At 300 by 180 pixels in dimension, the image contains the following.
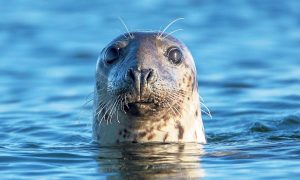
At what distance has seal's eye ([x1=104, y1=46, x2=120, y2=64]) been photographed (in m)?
8.88

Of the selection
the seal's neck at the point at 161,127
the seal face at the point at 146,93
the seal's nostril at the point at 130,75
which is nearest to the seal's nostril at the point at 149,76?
the seal face at the point at 146,93

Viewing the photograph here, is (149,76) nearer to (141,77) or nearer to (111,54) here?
(141,77)

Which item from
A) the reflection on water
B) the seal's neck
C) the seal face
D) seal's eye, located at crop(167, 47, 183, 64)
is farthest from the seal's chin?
seal's eye, located at crop(167, 47, 183, 64)

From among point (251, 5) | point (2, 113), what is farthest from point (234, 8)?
point (2, 113)

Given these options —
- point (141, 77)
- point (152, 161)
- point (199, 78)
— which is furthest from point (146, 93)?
point (199, 78)

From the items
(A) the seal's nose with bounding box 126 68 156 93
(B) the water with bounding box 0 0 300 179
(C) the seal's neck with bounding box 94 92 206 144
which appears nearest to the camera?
(A) the seal's nose with bounding box 126 68 156 93

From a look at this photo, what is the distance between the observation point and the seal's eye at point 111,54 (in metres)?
8.88

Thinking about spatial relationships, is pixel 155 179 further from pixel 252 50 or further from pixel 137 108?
pixel 252 50

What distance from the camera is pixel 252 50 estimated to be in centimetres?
1652

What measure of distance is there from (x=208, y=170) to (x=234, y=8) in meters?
12.9

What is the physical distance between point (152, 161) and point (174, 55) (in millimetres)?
986

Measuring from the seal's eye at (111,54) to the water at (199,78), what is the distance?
0.74 m

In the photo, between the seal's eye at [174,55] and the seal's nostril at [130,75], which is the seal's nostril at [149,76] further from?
the seal's eye at [174,55]

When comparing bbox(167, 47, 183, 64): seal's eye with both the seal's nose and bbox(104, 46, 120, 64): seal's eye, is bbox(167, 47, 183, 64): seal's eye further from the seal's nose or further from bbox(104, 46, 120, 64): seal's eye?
the seal's nose
